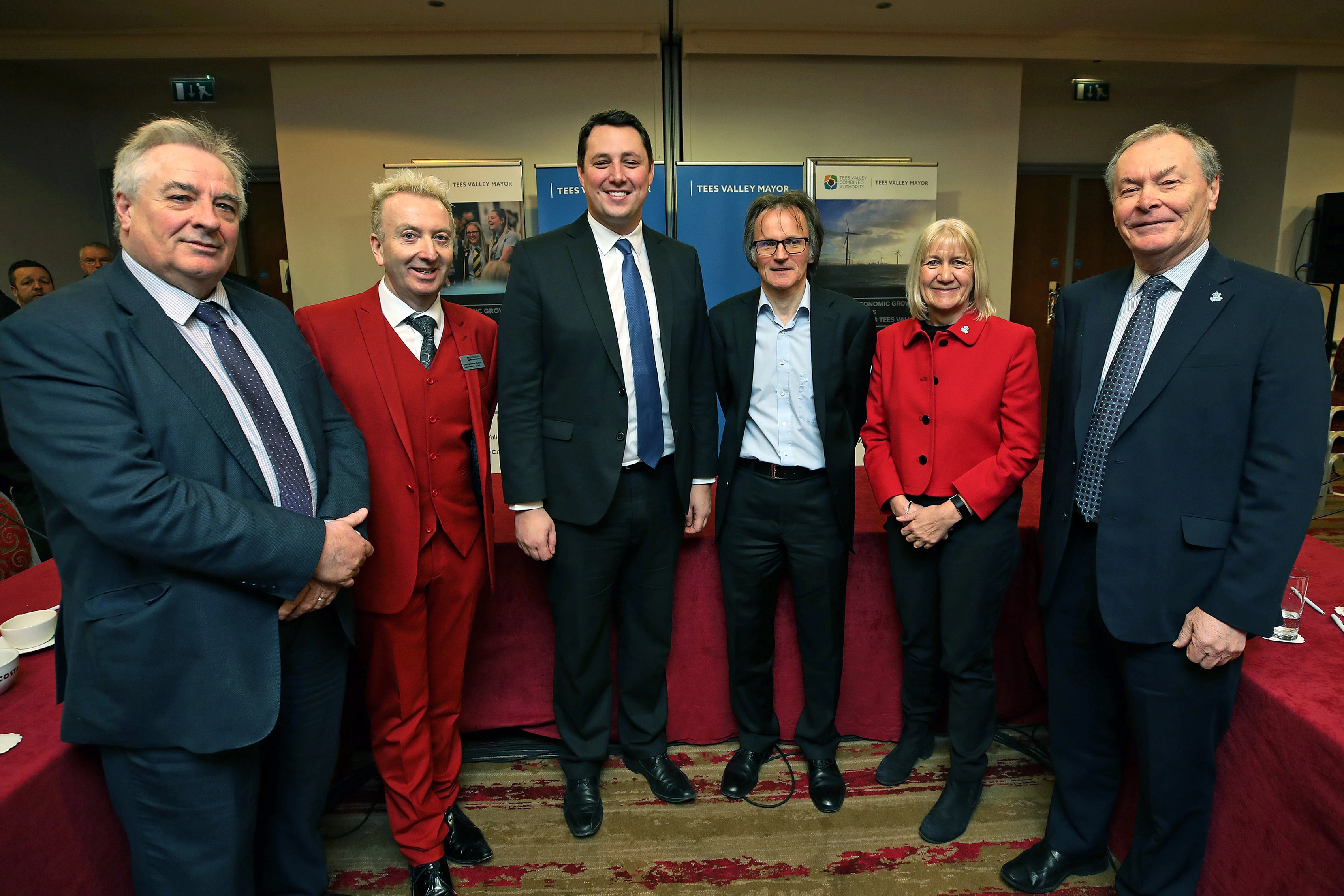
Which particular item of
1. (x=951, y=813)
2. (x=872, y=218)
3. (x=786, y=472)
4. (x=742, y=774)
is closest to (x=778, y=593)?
(x=786, y=472)

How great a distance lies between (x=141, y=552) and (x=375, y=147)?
217 inches

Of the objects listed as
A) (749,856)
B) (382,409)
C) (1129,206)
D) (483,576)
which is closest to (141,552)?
(382,409)

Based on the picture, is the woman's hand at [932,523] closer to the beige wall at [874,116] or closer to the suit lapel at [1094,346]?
the suit lapel at [1094,346]

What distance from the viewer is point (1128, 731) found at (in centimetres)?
185

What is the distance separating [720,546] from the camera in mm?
2299

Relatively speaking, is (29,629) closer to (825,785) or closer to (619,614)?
(619,614)

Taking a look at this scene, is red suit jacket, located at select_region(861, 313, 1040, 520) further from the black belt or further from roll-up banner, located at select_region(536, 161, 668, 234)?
roll-up banner, located at select_region(536, 161, 668, 234)

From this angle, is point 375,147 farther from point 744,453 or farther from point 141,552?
point 141,552

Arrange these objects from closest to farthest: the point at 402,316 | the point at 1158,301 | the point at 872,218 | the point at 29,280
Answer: the point at 1158,301, the point at 402,316, the point at 29,280, the point at 872,218

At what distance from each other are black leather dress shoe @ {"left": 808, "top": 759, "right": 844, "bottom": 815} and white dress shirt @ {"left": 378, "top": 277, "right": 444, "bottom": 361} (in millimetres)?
1749

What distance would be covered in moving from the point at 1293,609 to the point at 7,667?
3.01 metres

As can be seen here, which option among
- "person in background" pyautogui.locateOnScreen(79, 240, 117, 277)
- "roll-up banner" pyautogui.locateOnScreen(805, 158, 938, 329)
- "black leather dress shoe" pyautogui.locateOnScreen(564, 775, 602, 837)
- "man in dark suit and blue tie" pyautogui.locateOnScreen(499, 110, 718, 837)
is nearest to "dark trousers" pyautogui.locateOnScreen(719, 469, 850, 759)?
"man in dark suit and blue tie" pyautogui.locateOnScreen(499, 110, 718, 837)

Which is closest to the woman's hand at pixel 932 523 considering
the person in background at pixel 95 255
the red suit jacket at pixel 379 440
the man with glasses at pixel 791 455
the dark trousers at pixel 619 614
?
the man with glasses at pixel 791 455

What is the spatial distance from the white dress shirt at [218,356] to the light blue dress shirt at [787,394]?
124cm
